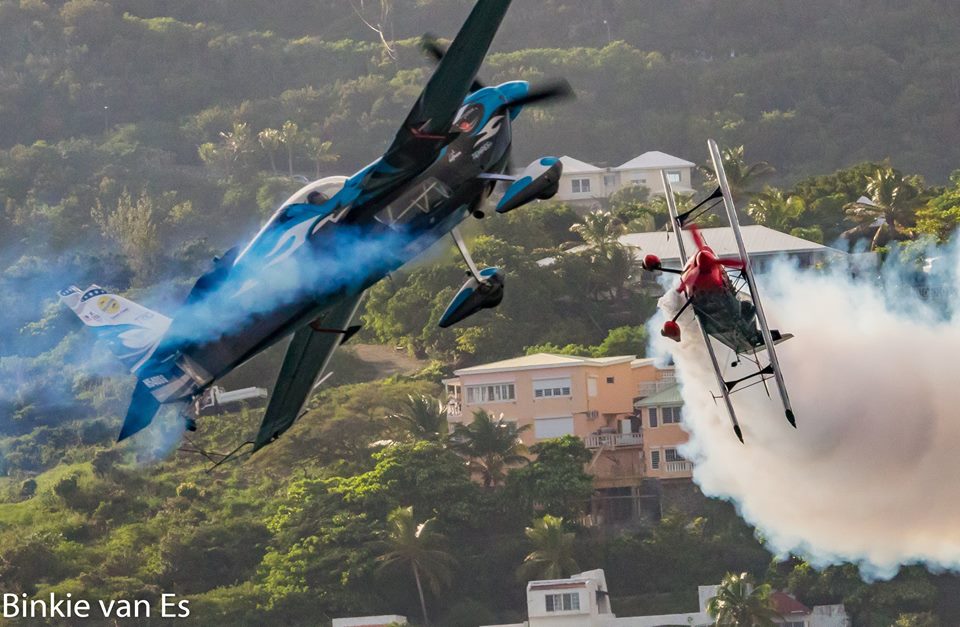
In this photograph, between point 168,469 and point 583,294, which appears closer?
point 168,469

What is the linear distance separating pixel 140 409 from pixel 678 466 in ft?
248

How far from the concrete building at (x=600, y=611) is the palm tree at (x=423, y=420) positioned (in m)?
15.8

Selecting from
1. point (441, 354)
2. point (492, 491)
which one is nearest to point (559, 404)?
point (492, 491)

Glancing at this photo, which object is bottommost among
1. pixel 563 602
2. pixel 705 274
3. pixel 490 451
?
pixel 563 602

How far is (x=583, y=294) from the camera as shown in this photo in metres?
135

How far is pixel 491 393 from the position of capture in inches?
4651

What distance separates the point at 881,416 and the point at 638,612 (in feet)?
144

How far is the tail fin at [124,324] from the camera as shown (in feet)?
131

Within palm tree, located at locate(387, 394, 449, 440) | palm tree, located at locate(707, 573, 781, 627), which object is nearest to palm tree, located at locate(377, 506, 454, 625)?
palm tree, located at locate(387, 394, 449, 440)

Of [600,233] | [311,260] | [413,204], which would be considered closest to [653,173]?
[600,233]

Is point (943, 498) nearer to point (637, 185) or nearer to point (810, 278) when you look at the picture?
point (810, 278)

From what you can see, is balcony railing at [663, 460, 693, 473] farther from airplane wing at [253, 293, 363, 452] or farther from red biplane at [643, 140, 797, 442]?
airplane wing at [253, 293, 363, 452]

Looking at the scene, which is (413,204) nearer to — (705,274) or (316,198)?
(316,198)

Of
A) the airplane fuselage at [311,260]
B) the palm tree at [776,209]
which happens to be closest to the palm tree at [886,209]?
the palm tree at [776,209]
